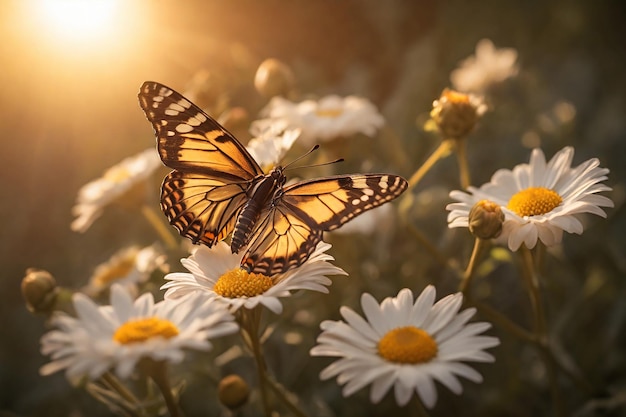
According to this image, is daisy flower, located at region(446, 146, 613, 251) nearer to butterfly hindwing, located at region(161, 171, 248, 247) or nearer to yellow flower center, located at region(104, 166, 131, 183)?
butterfly hindwing, located at region(161, 171, 248, 247)

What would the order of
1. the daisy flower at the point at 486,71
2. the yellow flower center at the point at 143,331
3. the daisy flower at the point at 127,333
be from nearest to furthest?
the daisy flower at the point at 127,333 < the yellow flower center at the point at 143,331 < the daisy flower at the point at 486,71

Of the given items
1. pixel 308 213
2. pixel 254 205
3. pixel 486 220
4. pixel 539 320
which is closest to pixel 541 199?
pixel 486 220

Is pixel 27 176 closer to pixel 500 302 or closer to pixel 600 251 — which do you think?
pixel 500 302

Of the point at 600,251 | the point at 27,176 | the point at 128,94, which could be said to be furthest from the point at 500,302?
the point at 27,176

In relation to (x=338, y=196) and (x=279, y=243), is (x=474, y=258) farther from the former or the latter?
(x=279, y=243)

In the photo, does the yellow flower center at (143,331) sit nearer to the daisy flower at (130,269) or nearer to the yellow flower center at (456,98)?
the daisy flower at (130,269)

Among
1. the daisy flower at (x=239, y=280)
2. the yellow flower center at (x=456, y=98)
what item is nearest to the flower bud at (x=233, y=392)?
the daisy flower at (x=239, y=280)

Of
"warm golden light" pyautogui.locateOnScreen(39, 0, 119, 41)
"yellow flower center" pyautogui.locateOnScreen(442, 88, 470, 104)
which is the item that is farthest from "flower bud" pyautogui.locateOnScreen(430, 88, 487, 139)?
"warm golden light" pyautogui.locateOnScreen(39, 0, 119, 41)
